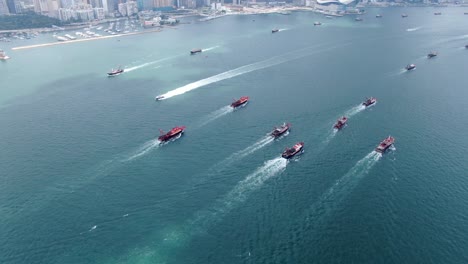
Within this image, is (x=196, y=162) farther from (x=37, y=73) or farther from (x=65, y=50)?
(x=65, y=50)

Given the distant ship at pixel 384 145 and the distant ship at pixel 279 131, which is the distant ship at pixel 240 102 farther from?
the distant ship at pixel 384 145

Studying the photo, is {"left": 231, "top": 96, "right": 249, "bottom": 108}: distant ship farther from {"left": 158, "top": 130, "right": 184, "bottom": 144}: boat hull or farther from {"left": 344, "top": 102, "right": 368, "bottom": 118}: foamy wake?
{"left": 344, "top": 102, "right": 368, "bottom": 118}: foamy wake

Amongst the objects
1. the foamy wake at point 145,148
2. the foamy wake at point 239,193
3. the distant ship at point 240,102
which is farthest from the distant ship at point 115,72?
the foamy wake at point 239,193

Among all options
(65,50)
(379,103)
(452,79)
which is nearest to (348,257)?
(379,103)

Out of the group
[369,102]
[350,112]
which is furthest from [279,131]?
[369,102]

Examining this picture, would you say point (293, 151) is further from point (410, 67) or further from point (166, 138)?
point (410, 67)
